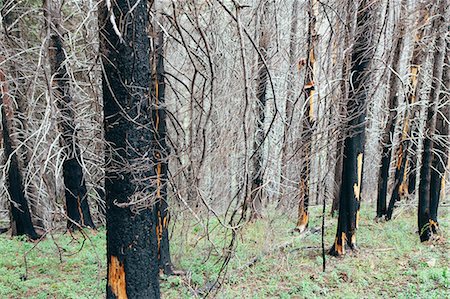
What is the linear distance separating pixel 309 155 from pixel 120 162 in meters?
4.48

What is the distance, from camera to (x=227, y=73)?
539cm

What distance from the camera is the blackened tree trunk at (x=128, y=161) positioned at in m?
3.00

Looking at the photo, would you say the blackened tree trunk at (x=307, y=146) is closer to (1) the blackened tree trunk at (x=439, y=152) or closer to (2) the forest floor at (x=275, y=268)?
(2) the forest floor at (x=275, y=268)

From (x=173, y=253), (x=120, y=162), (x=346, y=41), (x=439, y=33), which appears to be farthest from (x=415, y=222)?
(x=120, y=162)

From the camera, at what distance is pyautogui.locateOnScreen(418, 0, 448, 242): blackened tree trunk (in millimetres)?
6395

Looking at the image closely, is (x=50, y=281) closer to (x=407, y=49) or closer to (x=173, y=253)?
(x=173, y=253)

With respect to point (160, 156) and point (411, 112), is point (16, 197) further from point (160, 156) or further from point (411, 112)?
point (411, 112)

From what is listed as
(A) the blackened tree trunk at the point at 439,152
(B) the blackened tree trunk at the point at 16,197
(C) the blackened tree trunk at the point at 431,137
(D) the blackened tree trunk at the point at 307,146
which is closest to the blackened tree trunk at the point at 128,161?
(D) the blackened tree trunk at the point at 307,146

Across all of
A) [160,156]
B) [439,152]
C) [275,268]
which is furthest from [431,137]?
[160,156]

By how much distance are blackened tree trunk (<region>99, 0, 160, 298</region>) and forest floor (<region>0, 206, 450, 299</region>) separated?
1392 millimetres

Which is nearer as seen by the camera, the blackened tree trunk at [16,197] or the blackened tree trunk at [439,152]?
the blackened tree trunk at [439,152]

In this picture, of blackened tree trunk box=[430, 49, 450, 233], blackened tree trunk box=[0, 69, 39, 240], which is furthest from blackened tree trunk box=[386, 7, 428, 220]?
blackened tree trunk box=[0, 69, 39, 240]

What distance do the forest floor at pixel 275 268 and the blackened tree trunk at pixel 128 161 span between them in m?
1.39

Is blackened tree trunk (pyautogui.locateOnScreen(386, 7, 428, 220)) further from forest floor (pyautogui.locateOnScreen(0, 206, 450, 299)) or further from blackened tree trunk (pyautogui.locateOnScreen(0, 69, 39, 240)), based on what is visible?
blackened tree trunk (pyautogui.locateOnScreen(0, 69, 39, 240))
